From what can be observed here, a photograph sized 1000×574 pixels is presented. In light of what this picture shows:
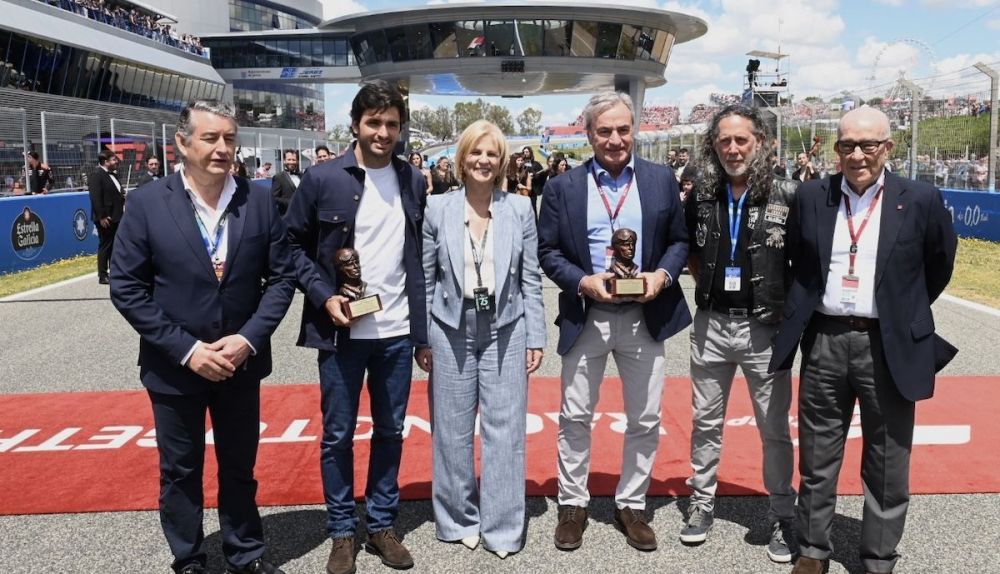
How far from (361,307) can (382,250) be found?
339 mm

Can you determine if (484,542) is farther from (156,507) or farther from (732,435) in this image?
(732,435)

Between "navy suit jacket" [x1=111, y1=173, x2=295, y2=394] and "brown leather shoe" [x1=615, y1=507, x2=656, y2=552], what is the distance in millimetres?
1751

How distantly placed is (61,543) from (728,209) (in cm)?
329

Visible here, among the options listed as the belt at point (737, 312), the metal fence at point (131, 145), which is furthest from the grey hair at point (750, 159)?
the metal fence at point (131, 145)

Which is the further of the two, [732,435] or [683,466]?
[732,435]

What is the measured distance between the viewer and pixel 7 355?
7.51m

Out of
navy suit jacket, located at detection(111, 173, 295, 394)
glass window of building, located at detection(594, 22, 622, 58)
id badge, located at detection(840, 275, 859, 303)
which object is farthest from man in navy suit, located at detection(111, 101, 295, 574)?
glass window of building, located at detection(594, 22, 622, 58)

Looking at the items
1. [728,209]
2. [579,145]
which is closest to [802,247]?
[728,209]

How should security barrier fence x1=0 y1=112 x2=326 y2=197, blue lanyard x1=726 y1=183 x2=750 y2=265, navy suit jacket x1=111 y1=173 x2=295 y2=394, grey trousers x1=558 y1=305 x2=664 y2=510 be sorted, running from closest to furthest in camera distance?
navy suit jacket x1=111 y1=173 x2=295 y2=394
blue lanyard x1=726 y1=183 x2=750 y2=265
grey trousers x1=558 y1=305 x2=664 y2=510
security barrier fence x1=0 y1=112 x2=326 y2=197

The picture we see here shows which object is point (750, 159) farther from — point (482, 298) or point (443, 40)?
point (443, 40)

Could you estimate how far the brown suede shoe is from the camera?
11.7 ft

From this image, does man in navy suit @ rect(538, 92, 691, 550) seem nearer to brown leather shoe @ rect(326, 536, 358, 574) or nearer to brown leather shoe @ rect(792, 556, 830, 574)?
brown leather shoe @ rect(792, 556, 830, 574)

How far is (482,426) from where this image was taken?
11.9 ft

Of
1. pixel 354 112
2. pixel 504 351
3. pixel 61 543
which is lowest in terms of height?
pixel 61 543
